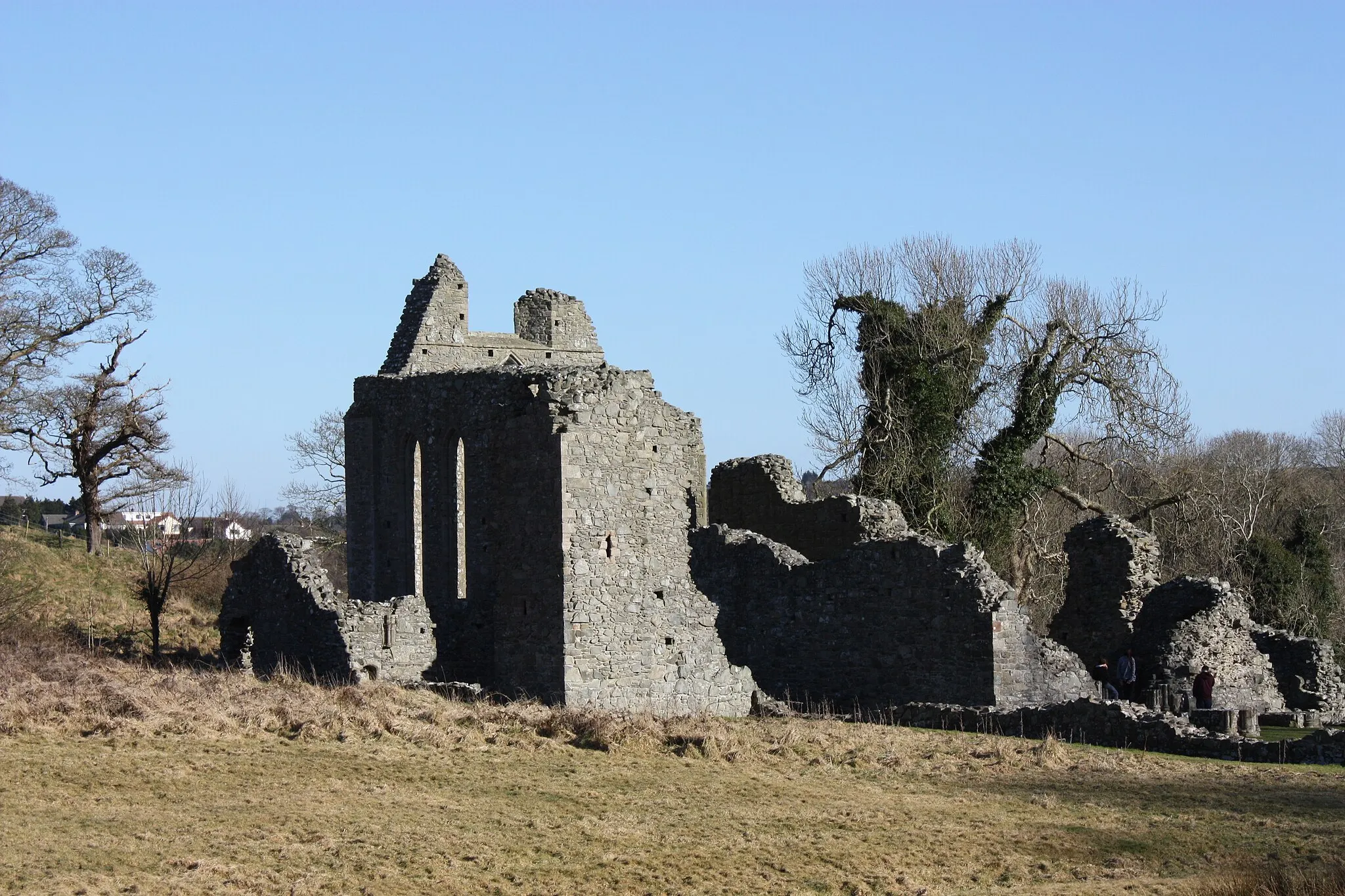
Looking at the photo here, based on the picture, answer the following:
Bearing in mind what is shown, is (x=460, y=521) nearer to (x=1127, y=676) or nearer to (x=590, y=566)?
(x=590, y=566)

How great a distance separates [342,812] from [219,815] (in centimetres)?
115

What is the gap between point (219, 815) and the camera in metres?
16.0

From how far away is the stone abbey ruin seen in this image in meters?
23.7

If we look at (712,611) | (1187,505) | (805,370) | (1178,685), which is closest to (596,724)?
(712,611)

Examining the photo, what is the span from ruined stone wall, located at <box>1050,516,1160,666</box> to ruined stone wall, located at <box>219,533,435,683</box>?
11.1 metres

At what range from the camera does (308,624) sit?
1010 inches

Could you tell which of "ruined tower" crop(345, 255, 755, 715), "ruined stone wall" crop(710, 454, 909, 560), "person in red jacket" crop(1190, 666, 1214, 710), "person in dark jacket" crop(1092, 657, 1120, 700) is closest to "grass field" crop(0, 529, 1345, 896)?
"ruined tower" crop(345, 255, 755, 715)

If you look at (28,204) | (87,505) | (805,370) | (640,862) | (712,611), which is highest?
(28,204)

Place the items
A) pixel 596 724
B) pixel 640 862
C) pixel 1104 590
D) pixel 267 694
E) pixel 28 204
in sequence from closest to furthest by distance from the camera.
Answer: pixel 640 862 → pixel 596 724 → pixel 267 694 → pixel 1104 590 → pixel 28 204

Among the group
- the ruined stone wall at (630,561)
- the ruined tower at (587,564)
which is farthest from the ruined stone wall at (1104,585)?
the ruined stone wall at (630,561)

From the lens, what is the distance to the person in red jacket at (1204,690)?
83.2 feet

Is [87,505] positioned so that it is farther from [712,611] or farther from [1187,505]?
[1187,505]

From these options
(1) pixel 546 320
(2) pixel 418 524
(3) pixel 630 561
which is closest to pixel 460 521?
(2) pixel 418 524

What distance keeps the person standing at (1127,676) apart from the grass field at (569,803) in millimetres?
5013
